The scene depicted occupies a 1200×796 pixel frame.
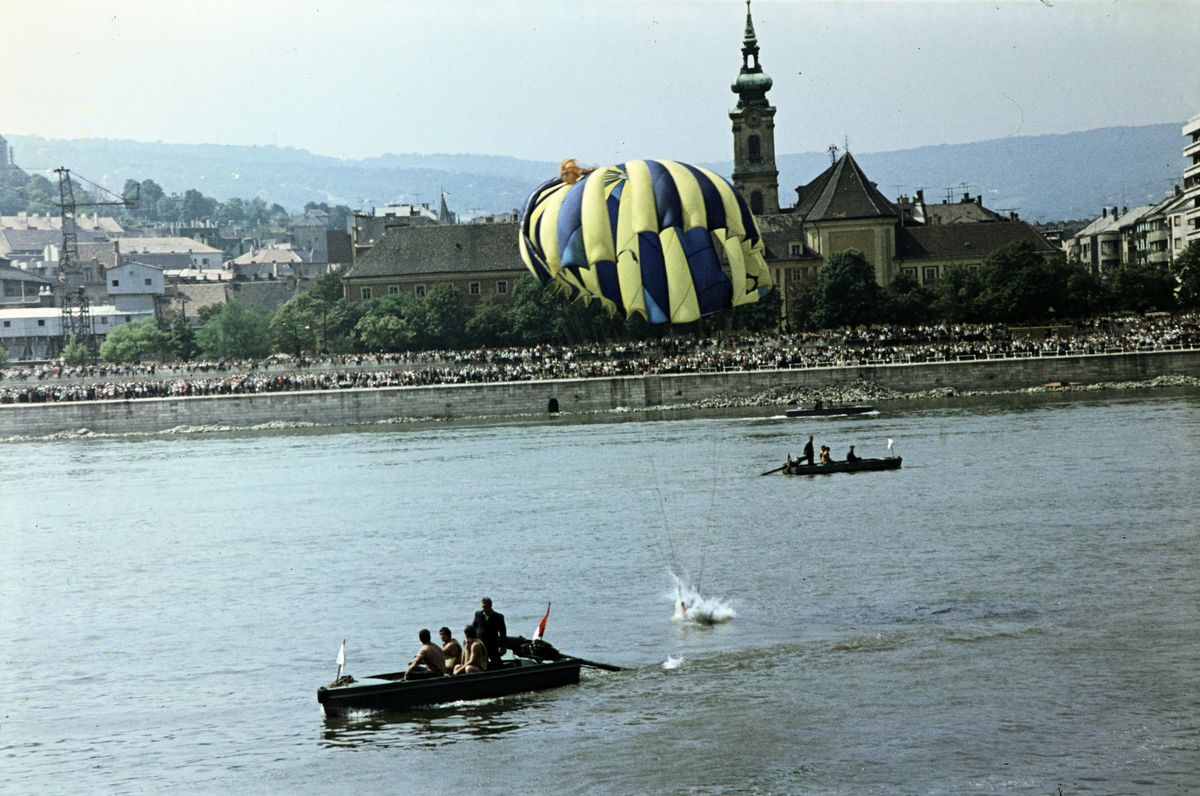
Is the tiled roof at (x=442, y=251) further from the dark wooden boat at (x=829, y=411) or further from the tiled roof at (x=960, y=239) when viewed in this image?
the dark wooden boat at (x=829, y=411)

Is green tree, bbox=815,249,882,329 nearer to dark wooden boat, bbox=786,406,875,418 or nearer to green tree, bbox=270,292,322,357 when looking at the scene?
dark wooden boat, bbox=786,406,875,418

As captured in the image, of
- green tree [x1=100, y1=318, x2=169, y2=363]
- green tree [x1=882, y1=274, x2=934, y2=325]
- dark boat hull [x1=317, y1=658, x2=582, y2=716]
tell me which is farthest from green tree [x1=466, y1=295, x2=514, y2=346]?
Answer: dark boat hull [x1=317, y1=658, x2=582, y2=716]

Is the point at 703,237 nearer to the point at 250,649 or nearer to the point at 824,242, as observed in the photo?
the point at 250,649

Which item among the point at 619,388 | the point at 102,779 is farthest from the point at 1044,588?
the point at 619,388

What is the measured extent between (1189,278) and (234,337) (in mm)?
70420

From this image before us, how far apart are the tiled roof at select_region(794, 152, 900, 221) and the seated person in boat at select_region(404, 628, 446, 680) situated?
108m

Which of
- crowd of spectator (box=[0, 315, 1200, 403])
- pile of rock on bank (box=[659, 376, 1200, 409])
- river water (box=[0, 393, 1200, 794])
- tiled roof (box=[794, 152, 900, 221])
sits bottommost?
river water (box=[0, 393, 1200, 794])

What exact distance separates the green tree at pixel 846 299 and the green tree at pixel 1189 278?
1777cm

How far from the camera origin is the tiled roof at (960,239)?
12812cm

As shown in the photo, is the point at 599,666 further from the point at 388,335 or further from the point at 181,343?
the point at 181,343

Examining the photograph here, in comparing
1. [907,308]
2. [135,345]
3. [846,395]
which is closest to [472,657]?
[846,395]

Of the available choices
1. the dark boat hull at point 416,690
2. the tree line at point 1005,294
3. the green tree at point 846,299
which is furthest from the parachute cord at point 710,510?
the green tree at point 846,299

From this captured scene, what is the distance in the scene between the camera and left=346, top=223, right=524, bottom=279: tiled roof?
436 feet

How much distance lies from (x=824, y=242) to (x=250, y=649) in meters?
103
